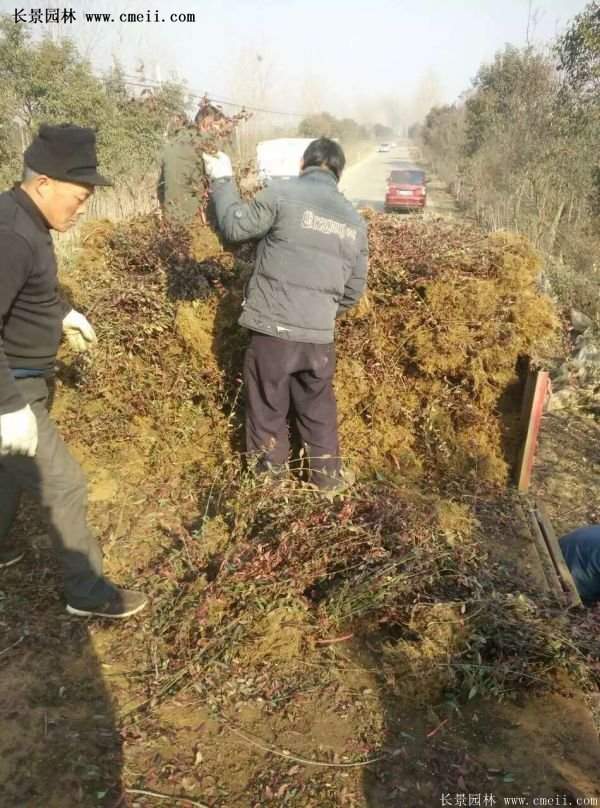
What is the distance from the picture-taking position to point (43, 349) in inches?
99.8

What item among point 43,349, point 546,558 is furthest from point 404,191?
point 43,349

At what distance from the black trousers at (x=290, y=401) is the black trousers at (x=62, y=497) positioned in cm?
102

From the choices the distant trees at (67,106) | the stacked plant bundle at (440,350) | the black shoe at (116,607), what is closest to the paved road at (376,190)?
the distant trees at (67,106)

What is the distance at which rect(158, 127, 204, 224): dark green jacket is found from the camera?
169 inches

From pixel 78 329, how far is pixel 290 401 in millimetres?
1328

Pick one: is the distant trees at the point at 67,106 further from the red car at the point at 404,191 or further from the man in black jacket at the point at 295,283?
the red car at the point at 404,191

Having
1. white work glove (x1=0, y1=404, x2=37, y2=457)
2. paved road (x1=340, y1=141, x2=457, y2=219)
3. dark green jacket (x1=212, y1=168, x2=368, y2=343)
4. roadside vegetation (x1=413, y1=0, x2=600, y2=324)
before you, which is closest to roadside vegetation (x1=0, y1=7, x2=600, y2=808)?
dark green jacket (x1=212, y1=168, x2=368, y2=343)

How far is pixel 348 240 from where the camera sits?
10.7 ft

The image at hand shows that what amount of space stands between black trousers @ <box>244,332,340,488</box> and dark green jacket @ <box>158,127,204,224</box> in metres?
1.56

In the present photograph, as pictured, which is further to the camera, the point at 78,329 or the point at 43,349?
the point at 78,329

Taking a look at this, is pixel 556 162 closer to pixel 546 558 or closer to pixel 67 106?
pixel 67 106

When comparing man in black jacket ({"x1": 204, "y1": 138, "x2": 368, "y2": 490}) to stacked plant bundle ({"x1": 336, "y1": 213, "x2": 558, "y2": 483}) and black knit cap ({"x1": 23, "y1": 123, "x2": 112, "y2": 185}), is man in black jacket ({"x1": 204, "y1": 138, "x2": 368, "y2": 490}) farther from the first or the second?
black knit cap ({"x1": 23, "y1": 123, "x2": 112, "y2": 185})

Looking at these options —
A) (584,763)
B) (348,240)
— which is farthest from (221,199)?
(584,763)

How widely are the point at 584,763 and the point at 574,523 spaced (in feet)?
8.95
